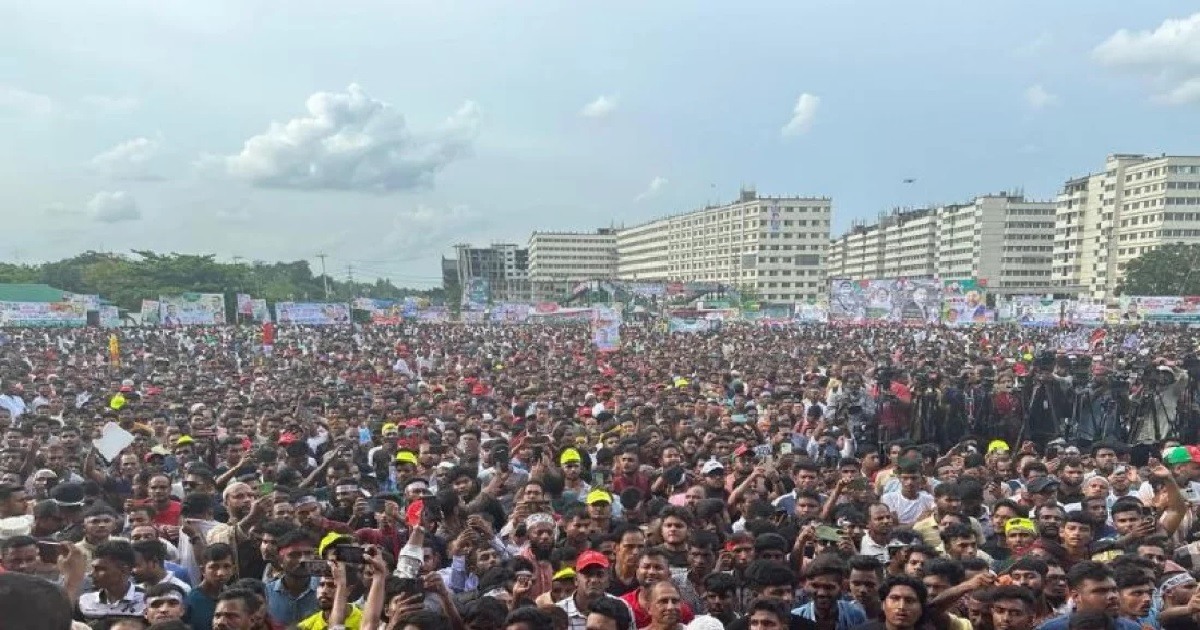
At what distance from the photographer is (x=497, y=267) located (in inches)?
4938

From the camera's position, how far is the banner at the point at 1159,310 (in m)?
31.3

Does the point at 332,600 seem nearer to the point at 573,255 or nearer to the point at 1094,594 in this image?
the point at 1094,594

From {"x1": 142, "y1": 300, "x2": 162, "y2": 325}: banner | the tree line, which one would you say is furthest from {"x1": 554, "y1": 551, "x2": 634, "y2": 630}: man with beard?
the tree line

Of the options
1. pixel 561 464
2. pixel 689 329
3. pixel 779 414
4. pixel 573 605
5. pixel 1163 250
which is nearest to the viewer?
pixel 573 605

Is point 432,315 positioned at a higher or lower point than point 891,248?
lower

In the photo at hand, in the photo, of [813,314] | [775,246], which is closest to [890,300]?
[813,314]

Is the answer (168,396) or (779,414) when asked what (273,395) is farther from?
(779,414)

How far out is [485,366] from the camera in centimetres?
1827

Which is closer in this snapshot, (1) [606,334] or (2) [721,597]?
(2) [721,597]

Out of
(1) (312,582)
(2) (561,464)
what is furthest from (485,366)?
(1) (312,582)

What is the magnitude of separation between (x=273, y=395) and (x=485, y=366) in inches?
231

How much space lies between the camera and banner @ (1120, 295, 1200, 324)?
31.3m

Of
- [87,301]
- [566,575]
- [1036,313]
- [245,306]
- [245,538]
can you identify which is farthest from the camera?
[1036,313]

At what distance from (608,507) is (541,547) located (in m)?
0.66
